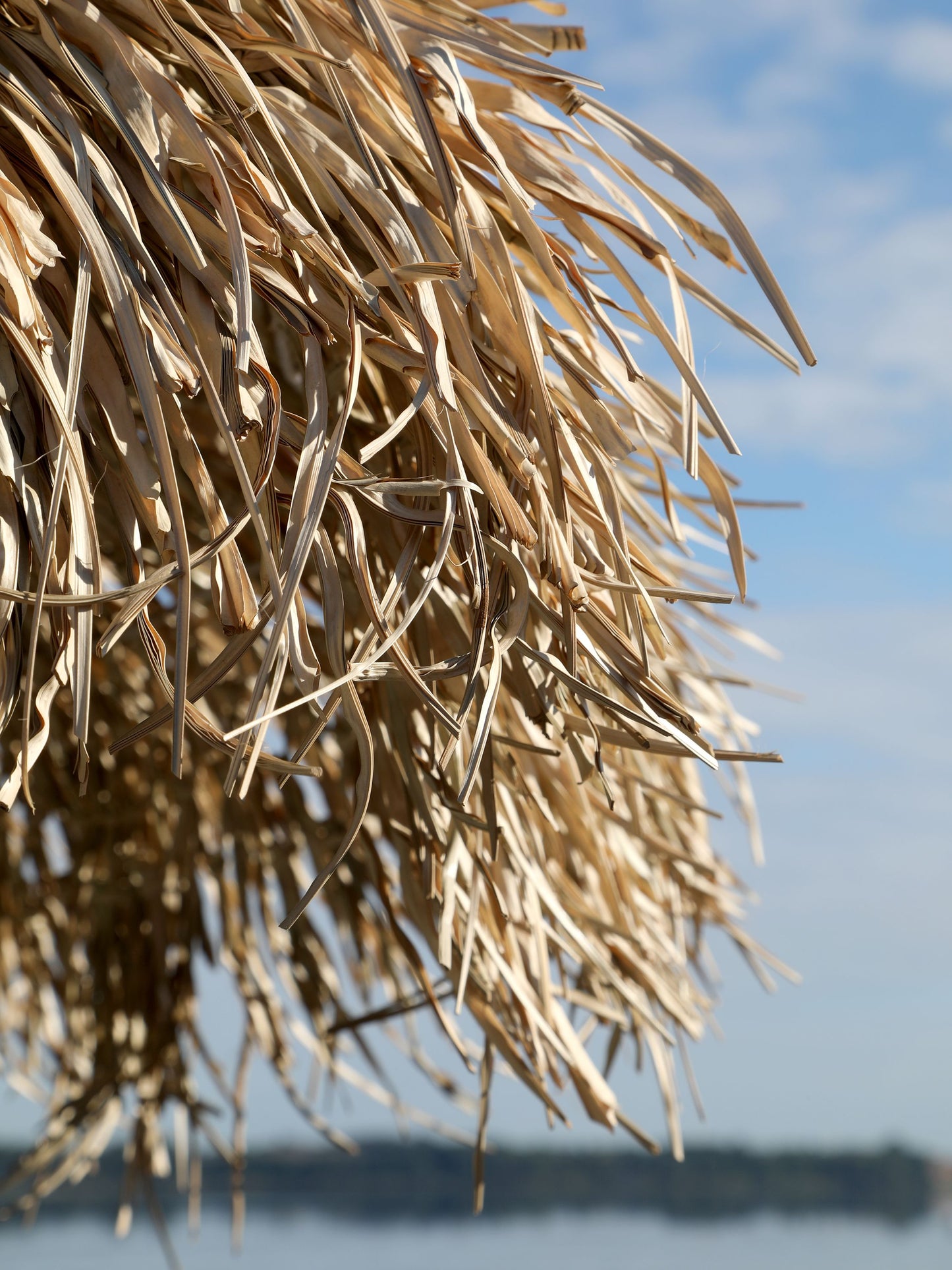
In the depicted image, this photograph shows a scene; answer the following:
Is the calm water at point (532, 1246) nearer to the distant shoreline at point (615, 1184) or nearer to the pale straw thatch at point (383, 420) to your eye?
the distant shoreline at point (615, 1184)

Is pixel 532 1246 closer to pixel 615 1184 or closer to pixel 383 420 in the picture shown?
pixel 615 1184

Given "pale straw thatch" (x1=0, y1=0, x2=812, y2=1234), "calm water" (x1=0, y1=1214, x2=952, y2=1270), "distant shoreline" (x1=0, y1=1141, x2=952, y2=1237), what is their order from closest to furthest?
"pale straw thatch" (x1=0, y1=0, x2=812, y2=1234) → "calm water" (x1=0, y1=1214, x2=952, y2=1270) → "distant shoreline" (x1=0, y1=1141, x2=952, y2=1237)

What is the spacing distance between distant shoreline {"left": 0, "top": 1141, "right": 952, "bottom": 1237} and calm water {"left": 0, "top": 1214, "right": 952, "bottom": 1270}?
0.65m

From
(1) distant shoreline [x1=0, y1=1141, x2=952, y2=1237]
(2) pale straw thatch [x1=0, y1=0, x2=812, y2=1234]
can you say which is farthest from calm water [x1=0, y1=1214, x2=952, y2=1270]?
(2) pale straw thatch [x1=0, y1=0, x2=812, y2=1234]

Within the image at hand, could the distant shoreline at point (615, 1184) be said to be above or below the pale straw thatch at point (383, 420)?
below

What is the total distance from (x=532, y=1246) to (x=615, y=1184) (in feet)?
19.8

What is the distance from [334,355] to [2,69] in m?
0.27

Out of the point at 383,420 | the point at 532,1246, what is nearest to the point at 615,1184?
the point at 532,1246

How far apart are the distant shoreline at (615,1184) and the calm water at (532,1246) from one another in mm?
653

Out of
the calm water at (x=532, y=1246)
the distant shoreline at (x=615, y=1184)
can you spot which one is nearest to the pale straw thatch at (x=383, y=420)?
the calm water at (x=532, y=1246)

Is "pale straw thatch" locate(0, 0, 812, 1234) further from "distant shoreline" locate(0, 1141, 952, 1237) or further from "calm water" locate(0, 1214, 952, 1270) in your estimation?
"distant shoreline" locate(0, 1141, 952, 1237)

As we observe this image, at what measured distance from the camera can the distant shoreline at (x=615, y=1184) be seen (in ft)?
37.0

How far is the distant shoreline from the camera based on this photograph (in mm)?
11273

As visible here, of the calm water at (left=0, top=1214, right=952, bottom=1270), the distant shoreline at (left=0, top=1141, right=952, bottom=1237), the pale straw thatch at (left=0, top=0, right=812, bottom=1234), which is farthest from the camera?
the distant shoreline at (left=0, top=1141, right=952, bottom=1237)
